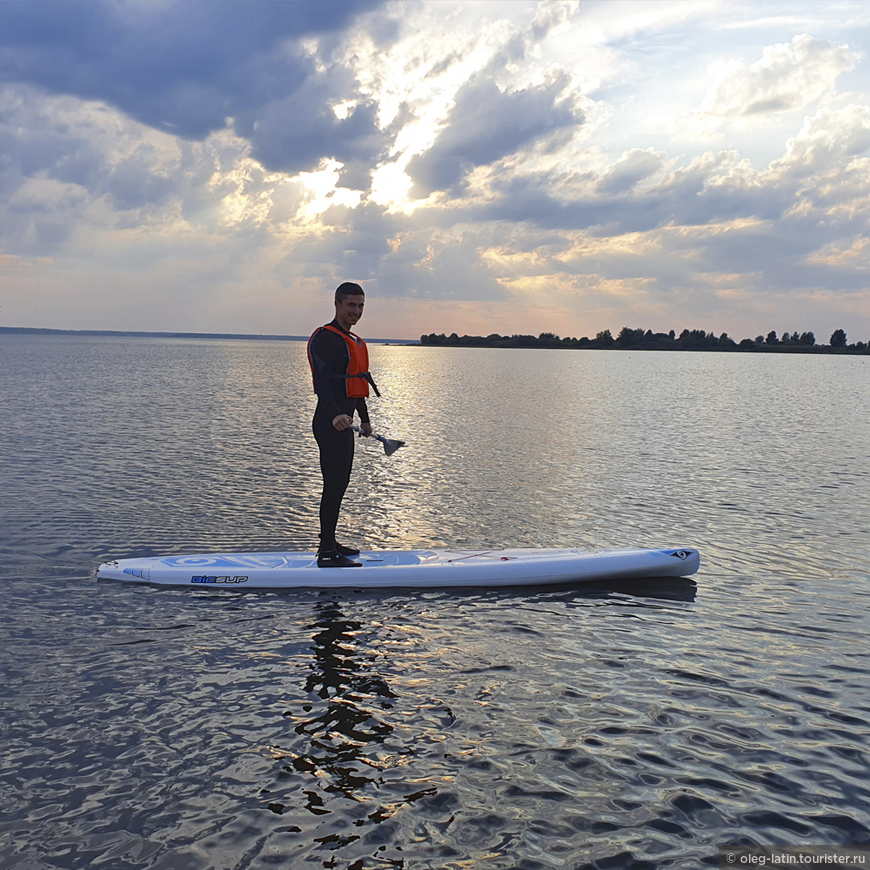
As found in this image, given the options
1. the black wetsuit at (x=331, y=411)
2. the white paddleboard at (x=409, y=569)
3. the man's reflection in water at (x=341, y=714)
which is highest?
the black wetsuit at (x=331, y=411)

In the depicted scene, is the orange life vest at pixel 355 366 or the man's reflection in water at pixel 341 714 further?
the orange life vest at pixel 355 366

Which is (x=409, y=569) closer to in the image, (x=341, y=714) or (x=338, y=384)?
(x=338, y=384)

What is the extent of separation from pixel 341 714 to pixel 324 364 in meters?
4.21

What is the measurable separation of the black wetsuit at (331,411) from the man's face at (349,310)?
4.6 inches

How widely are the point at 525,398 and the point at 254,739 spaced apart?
1466 inches

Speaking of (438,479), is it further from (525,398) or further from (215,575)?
(525,398)

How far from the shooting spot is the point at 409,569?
9055 millimetres

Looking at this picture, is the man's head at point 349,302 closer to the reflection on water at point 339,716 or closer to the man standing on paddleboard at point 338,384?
the man standing on paddleboard at point 338,384

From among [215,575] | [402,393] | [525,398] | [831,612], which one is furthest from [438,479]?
[402,393]

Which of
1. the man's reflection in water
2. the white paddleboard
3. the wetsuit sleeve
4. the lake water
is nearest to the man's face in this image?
the wetsuit sleeve

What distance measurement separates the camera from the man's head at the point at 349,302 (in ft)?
27.9

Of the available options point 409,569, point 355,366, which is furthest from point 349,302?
point 409,569

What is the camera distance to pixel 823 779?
4.98 meters

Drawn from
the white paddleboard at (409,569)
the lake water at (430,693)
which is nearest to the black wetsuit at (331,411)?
the white paddleboard at (409,569)
